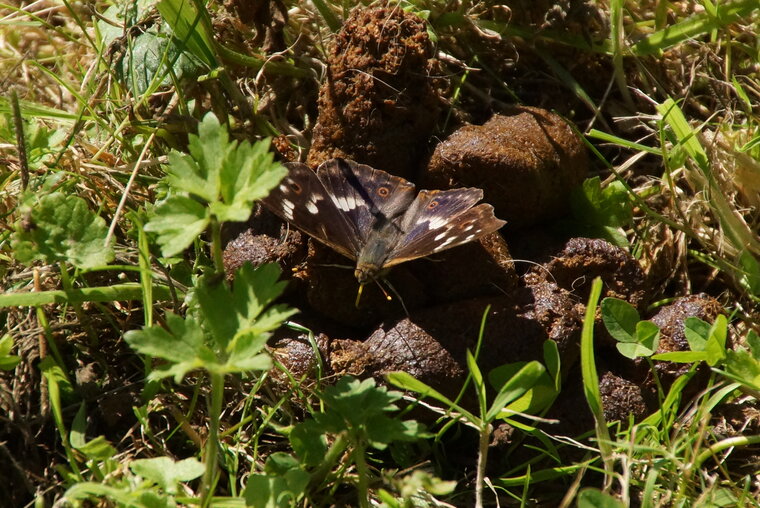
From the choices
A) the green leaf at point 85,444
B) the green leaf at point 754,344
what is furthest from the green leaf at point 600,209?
the green leaf at point 85,444

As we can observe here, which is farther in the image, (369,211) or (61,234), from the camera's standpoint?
(369,211)

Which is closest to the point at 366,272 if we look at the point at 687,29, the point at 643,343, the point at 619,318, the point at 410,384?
the point at 410,384

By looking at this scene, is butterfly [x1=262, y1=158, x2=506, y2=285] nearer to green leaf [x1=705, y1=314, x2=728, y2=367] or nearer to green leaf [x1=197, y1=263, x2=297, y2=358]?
green leaf [x1=197, y1=263, x2=297, y2=358]

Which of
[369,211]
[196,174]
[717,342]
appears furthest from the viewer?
[369,211]

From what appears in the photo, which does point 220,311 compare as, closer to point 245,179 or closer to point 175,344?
point 175,344

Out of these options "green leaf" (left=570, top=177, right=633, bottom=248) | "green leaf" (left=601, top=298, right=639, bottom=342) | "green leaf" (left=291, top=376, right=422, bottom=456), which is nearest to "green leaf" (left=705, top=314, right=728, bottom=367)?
"green leaf" (left=601, top=298, right=639, bottom=342)

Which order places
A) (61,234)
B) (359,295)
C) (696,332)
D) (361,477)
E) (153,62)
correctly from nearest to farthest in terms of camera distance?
(361,477), (61,234), (696,332), (359,295), (153,62)

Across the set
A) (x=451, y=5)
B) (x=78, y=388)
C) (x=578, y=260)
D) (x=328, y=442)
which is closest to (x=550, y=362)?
(x=578, y=260)

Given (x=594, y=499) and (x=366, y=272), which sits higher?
(x=366, y=272)
